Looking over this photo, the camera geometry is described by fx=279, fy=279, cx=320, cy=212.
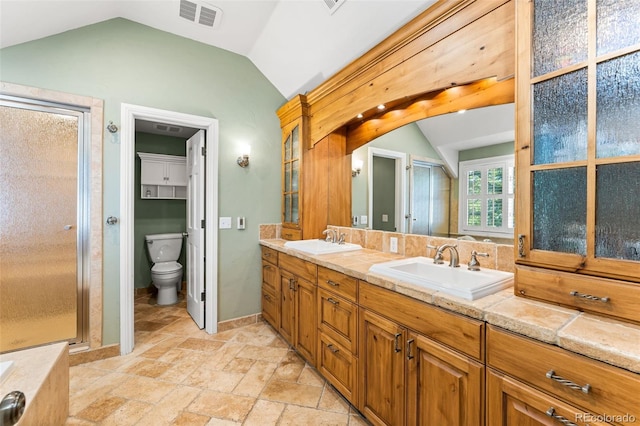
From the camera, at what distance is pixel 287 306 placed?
2.56 m

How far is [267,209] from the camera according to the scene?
10.6 feet

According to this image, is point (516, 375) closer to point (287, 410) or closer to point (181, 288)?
point (287, 410)

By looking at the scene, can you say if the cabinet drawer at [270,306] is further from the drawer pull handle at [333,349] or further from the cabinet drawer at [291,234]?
the drawer pull handle at [333,349]

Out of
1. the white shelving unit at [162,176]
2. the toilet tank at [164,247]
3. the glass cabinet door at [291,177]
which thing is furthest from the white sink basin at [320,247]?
the white shelving unit at [162,176]

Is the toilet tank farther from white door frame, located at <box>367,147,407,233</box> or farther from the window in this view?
the window

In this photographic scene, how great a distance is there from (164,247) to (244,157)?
208 cm

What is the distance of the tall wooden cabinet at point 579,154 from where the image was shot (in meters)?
0.97

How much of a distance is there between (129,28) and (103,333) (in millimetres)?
2677

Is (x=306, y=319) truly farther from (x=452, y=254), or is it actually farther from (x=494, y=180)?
(x=494, y=180)

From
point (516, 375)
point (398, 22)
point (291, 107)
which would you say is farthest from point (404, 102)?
point (516, 375)

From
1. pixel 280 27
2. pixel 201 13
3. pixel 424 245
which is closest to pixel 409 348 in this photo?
pixel 424 245

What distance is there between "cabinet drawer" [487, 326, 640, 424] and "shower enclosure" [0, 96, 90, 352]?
295cm

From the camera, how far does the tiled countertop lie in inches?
31.3

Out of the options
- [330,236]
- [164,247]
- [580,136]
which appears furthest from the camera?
[164,247]
